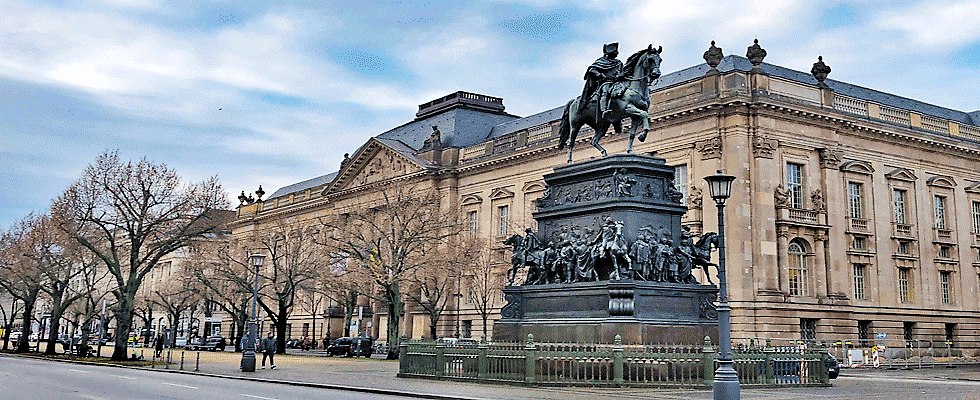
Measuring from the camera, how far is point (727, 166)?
56.2 m

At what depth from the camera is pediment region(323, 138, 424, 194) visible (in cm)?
8275

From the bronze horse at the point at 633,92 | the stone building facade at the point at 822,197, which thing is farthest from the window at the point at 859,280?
the bronze horse at the point at 633,92

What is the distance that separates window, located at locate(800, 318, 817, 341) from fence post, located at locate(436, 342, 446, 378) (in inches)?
1380

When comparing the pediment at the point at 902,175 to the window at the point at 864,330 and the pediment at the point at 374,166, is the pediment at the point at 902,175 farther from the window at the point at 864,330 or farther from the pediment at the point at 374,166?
the pediment at the point at 374,166

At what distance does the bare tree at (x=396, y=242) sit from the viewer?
55.7 m

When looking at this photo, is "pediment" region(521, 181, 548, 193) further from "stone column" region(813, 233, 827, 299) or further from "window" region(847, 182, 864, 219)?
"window" region(847, 182, 864, 219)

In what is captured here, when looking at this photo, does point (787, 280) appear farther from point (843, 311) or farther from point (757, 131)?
point (757, 131)

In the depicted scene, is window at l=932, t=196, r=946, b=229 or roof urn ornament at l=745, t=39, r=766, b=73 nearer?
roof urn ornament at l=745, t=39, r=766, b=73

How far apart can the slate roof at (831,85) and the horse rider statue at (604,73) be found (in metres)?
33.4

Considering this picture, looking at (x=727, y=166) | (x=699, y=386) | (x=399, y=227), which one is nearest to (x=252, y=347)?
(x=699, y=386)

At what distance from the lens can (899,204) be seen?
2454 inches

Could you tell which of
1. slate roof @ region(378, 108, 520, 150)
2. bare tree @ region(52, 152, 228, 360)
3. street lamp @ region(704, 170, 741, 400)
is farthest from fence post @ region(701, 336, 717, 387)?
slate roof @ region(378, 108, 520, 150)

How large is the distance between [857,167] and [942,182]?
817 cm

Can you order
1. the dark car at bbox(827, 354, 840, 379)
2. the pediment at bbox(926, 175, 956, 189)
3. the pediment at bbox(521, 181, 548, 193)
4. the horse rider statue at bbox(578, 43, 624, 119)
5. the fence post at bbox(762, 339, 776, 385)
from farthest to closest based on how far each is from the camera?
1. the pediment at bbox(521, 181, 548, 193)
2. the pediment at bbox(926, 175, 956, 189)
3. the dark car at bbox(827, 354, 840, 379)
4. the horse rider statue at bbox(578, 43, 624, 119)
5. the fence post at bbox(762, 339, 776, 385)
